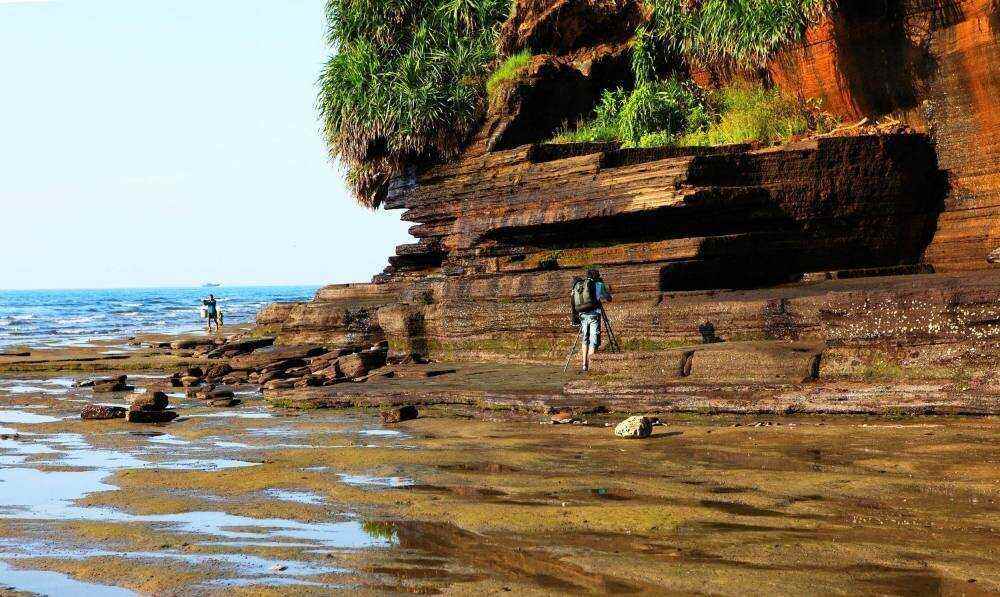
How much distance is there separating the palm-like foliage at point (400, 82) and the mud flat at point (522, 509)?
546 inches

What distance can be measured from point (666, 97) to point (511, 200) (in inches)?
195

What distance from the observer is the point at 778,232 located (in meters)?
16.1

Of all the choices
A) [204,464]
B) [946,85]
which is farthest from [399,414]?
[946,85]

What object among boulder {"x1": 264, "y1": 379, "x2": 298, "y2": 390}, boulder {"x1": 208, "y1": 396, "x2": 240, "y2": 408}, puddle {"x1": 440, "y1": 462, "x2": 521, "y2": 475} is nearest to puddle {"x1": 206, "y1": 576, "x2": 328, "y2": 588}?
puddle {"x1": 440, "y1": 462, "x2": 521, "y2": 475}

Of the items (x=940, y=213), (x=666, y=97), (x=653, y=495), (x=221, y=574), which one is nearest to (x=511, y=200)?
(x=666, y=97)

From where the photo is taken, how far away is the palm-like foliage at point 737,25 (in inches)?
692

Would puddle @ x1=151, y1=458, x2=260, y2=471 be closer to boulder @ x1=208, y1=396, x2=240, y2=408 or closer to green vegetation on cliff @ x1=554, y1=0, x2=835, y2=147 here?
boulder @ x1=208, y1=396, x2=240, y2=408

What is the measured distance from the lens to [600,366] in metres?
13.4

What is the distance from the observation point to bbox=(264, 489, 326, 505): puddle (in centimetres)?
773

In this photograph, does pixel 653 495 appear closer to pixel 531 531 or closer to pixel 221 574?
pixel 531 531

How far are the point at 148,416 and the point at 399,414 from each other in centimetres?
349

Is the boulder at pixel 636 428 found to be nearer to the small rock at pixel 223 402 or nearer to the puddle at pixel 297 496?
the puddle at pixel 297 496

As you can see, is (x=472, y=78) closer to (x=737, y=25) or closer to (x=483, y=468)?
(x=737, y=25)

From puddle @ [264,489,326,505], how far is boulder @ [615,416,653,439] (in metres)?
3.59
